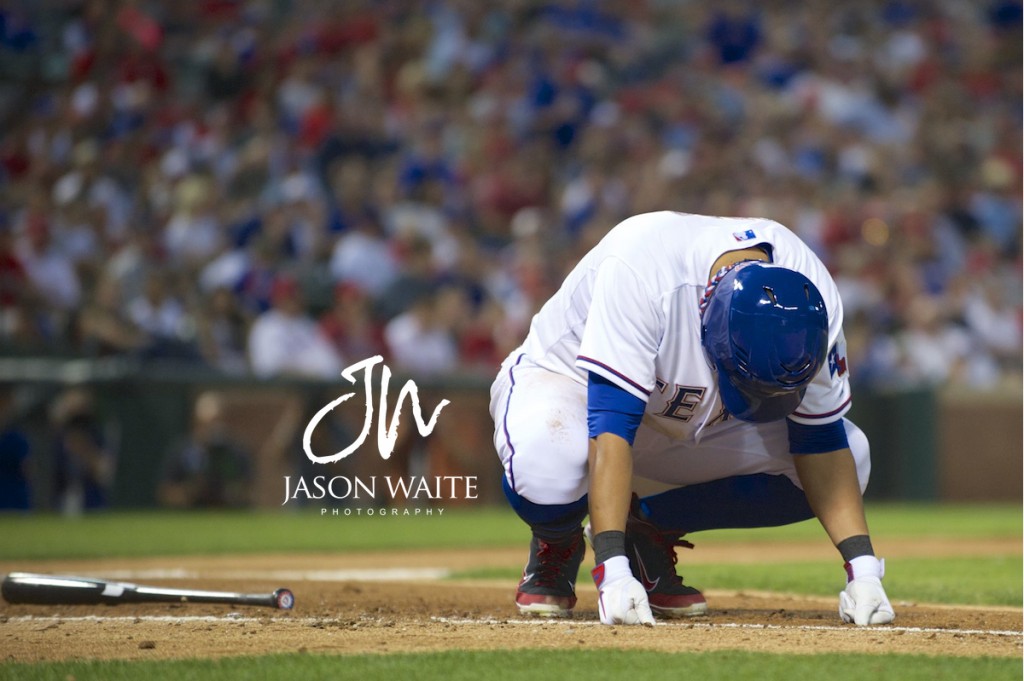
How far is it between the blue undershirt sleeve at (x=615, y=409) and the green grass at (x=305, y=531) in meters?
4.55

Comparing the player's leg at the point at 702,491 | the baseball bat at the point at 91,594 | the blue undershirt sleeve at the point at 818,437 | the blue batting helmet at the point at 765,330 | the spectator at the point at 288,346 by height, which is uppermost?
the spectator at the point at 288,346

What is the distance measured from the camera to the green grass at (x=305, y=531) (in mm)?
8109

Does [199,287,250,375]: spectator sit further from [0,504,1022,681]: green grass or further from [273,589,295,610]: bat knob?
[273,589,295,610]: bat knob

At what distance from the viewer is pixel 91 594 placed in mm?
4582

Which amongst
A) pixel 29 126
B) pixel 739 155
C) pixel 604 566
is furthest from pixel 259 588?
pixel 739 155

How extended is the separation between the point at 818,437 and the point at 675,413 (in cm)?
43

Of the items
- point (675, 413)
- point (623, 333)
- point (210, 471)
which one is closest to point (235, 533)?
point (210, 471)

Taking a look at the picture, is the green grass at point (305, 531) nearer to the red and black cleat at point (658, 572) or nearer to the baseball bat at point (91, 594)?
the baseball bat at point (91, 594)

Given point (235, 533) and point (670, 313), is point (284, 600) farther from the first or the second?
point (235, 533)

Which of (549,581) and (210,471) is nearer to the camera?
(549,581)

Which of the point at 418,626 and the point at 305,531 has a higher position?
the point at 305,531

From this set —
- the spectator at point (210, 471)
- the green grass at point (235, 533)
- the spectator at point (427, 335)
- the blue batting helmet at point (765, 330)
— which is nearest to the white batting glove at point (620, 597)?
the blue batting helmet at point (765, 330)

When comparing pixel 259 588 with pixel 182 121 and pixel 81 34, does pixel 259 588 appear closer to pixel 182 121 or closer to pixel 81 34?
pixel 182 121

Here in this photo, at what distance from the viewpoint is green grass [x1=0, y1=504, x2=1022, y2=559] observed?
811 cm
